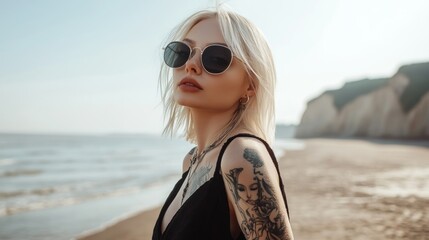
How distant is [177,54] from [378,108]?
49504 millimetres

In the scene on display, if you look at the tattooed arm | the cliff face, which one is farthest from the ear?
the cliff face

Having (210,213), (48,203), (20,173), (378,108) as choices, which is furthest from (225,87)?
(378,108)

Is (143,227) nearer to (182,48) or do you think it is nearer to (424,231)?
(424,231)

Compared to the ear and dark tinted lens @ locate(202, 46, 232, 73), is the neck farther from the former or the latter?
dark tinted lens @ locate(202, 46, 232, 73)

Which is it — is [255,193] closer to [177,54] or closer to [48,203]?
[177,54]

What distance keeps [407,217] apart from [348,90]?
5490 cm

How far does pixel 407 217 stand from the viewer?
6.92m

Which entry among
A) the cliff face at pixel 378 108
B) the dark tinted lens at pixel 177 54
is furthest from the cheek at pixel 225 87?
the cliff face at pixel 378 108

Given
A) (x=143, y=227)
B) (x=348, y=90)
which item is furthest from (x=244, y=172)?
(x=348, y=90)

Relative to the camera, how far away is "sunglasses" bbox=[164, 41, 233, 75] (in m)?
1.66

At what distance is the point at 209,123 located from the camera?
1843 millimetres

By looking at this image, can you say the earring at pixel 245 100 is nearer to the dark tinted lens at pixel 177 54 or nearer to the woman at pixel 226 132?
the woman at pixel 226 132

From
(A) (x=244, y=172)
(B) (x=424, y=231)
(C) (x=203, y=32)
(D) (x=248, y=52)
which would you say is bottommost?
(B) (x=424, y=231)

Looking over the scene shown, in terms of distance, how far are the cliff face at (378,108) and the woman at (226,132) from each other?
4127cm
